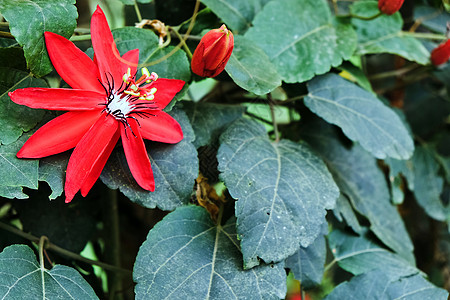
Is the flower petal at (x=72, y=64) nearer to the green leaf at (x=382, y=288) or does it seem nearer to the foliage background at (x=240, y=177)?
the foliage background at (x=240, y=177)

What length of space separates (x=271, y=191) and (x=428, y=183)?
603mm

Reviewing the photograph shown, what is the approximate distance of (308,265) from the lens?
0.71 meters

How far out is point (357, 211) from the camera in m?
0.83

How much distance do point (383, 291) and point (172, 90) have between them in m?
0.46

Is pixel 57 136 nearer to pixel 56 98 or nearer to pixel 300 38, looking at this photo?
pixel 56 98

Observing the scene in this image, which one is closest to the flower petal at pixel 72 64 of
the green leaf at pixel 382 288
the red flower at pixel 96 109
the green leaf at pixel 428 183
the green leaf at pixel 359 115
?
the red flower at pixel 96 109

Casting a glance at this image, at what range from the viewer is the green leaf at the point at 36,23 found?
0.50m

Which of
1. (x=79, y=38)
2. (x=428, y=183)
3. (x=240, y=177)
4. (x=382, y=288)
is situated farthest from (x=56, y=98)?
(x=428, y=183)

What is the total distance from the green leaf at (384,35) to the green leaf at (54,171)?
0.59 meters

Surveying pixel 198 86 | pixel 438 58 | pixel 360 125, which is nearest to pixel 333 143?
pixel 360 125

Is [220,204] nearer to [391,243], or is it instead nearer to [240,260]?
[240,260]

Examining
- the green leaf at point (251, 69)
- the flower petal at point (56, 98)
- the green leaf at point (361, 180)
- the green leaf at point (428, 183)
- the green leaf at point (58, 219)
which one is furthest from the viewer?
the green leaf at point (428, 183)

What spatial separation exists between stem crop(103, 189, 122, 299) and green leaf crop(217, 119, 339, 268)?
0.27 m

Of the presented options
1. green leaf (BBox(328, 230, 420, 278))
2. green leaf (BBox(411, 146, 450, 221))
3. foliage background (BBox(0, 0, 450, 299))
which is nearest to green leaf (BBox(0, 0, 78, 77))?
foliage background (BBox(0, 0, 450, 299))
